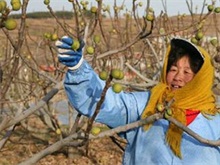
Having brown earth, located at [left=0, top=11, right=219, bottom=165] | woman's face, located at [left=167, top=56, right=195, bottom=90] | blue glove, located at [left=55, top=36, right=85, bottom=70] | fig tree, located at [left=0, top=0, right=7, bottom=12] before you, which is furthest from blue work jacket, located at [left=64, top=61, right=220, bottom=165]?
brown earth, located at [left=0, top=11, right=219, bottom=165]

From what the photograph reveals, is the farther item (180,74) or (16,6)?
(180,74)

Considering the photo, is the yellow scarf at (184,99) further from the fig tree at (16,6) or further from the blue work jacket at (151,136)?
the fig tree at (16,6)

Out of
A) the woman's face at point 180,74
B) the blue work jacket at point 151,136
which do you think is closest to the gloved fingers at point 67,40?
the blue work jacket at point 151,136

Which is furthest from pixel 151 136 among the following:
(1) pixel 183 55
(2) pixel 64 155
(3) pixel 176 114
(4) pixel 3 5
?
(2) pixel 64 155

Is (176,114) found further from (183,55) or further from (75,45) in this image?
(75,45)

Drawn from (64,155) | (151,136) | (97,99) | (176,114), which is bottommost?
(64,155)

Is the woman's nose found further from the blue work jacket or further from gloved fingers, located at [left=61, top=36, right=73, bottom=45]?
gloved fingers, located at [left=61, top=36, right=73, bottom=45]

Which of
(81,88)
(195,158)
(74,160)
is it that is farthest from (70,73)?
(74,160)

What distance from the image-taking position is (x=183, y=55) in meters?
2.98

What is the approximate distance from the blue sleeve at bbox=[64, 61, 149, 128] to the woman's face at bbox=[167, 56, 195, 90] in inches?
6.4

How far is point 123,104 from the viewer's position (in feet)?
9.18

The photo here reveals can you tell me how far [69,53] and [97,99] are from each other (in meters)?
0.44

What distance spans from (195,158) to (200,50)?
598 mm

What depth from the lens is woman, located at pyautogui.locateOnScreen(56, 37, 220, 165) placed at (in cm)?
275
